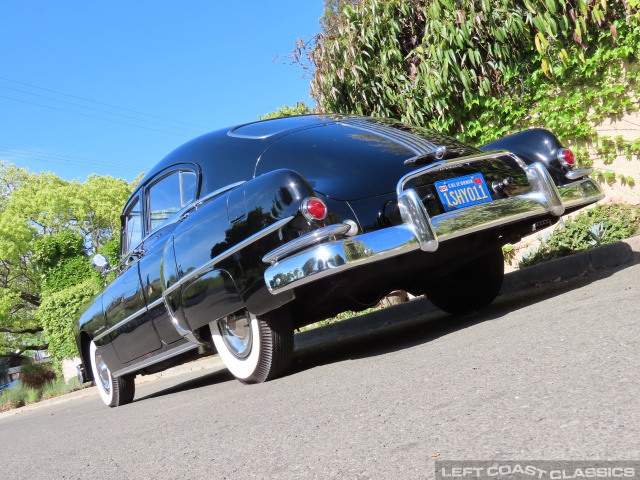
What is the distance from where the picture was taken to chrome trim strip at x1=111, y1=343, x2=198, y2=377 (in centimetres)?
495

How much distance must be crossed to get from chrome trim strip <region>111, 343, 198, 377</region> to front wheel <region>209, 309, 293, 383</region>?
268 mm

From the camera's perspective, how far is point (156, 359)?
5398 millimetres

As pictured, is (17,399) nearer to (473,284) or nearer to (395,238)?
(473,284)

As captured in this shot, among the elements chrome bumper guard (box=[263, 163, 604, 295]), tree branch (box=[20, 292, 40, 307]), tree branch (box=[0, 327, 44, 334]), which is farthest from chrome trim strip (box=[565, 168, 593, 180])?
tree branch (box=[20, 292, 40, 307])

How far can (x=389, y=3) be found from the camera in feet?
27.2

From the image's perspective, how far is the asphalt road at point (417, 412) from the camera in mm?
2203

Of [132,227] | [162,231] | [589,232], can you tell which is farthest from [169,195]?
[589,232]

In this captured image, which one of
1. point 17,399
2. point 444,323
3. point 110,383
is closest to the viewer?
point 444,323

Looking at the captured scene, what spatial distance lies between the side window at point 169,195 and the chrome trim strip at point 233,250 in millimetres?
660

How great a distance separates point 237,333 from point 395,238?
131cm

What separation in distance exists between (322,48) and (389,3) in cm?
112

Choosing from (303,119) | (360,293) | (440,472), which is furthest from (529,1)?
(440,472)

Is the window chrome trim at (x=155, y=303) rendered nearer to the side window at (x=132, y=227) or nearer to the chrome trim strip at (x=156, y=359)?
the chrome trim strip at (x=156, y=359)

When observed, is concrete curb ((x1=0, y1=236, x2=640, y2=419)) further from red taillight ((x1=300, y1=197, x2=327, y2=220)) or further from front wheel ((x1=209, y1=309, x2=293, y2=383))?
red taillight ((x1=300, y1=197, x2=327, y2=220))
